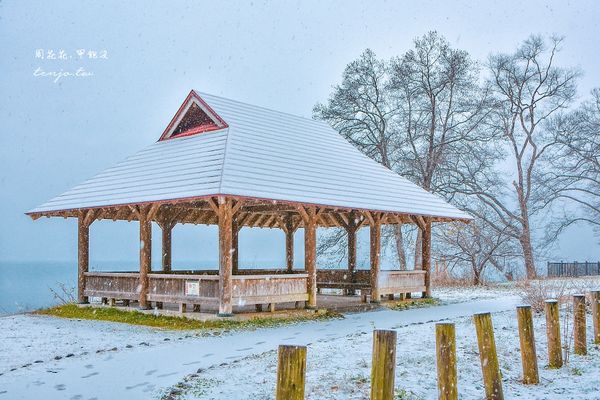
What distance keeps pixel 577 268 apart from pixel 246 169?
33.3m

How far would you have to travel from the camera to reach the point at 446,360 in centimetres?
669

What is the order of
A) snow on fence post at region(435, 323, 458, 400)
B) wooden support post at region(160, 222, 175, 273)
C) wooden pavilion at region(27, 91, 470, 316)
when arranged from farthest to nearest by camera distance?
wooden support post at region(160, 222, 175, 273), wooden pavilion at region(27, 91, 470, 316), snow on fence post at region(435, 323, 458, 400)

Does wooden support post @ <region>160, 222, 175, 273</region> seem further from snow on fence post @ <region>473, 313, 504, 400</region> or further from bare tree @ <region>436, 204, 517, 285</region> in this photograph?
bare tree @ <region>436, 204, 517, 285</region>

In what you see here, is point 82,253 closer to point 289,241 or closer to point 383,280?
point 289,241

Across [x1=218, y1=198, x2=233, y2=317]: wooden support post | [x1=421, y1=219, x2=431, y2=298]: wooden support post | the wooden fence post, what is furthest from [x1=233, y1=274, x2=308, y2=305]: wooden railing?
the wooden fence post

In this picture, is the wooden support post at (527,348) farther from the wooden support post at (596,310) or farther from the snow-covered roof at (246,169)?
the snow-covered roof at (246,169)

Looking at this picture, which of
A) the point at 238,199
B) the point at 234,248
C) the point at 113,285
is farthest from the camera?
the point at 234,248

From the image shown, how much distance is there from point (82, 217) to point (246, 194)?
7.89 meters

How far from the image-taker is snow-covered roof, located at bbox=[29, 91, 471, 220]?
16.3 meters

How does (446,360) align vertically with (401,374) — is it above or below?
above

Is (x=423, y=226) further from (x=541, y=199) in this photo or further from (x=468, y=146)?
(x=541, y=199)

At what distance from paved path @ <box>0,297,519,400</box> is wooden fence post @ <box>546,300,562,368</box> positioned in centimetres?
444

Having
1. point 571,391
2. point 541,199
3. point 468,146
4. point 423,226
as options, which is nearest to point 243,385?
point 571,391

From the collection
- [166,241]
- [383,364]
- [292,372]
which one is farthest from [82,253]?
[292,372]
